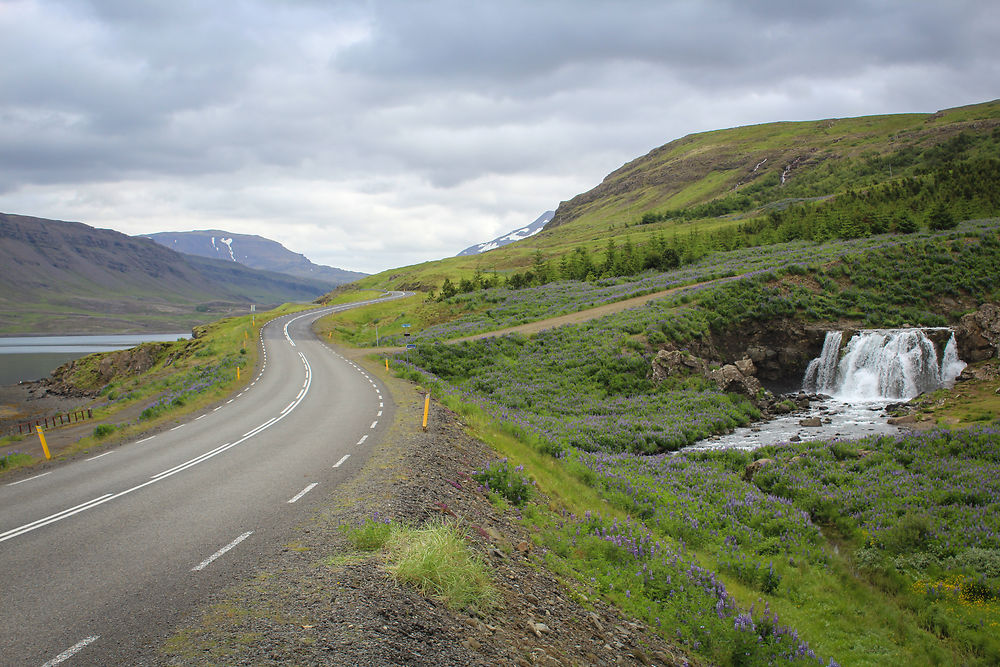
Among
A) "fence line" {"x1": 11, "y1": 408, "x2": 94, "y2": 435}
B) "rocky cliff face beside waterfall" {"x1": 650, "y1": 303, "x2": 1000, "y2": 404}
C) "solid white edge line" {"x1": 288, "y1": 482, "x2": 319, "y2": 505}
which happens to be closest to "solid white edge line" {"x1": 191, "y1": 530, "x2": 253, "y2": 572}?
"solid white edge line" {"x1": 288, "y1": 482, "x2": 319, "y2": 505}

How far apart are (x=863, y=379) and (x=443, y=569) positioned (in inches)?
1202

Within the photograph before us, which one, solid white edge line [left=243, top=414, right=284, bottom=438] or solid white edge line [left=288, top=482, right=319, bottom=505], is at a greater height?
solid white edge line [left=288, top=482, right=319, bottom=505]

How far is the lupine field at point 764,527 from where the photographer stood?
29.4 ft

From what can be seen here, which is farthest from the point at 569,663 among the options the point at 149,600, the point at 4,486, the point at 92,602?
the point at 4,486

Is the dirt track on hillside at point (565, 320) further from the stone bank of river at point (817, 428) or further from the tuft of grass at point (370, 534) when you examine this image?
the tuft of grass at point (370, 534)

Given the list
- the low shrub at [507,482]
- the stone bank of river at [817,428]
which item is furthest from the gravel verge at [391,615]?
the stone bank of river at [817,428]

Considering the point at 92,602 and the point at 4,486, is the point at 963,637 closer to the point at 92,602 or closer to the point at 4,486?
the point at 92,602

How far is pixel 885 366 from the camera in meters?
28.4

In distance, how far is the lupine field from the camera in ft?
29.4

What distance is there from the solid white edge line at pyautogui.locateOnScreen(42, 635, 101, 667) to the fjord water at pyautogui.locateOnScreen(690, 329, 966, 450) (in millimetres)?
20371

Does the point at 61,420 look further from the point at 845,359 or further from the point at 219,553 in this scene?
the point at 845,359

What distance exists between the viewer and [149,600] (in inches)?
262

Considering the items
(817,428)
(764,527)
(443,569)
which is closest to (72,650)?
(443,569)

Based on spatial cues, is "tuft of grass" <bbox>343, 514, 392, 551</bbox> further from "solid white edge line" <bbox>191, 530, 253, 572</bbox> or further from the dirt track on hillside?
the dirt track on hillside
